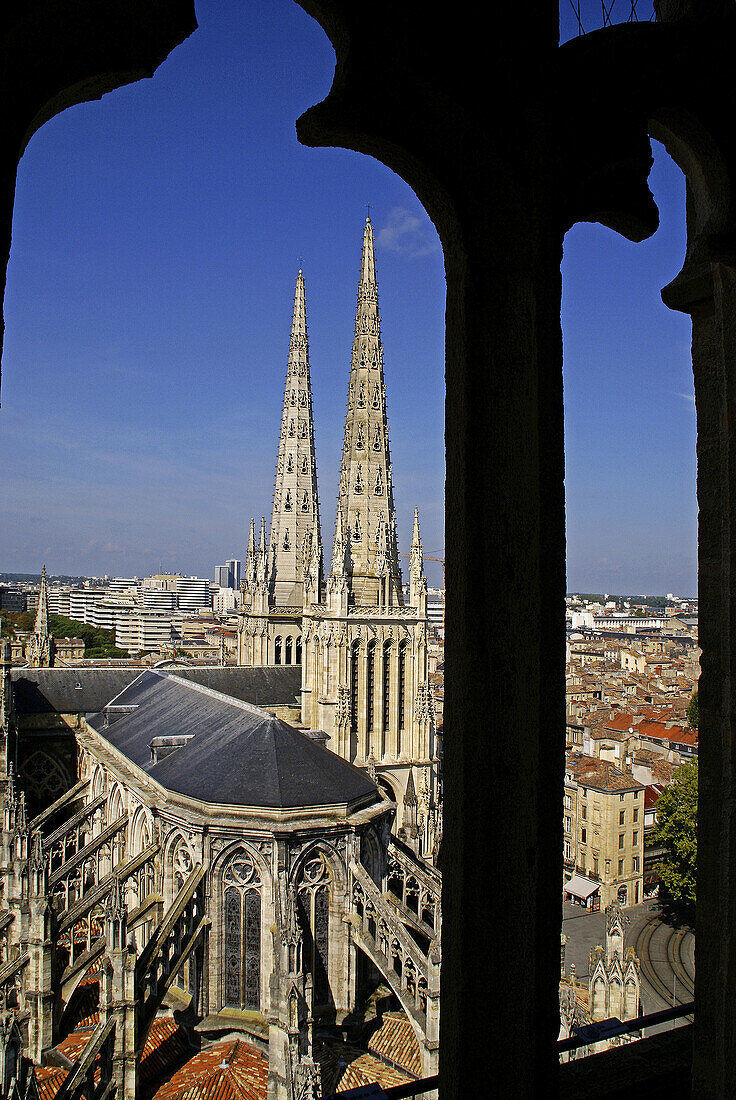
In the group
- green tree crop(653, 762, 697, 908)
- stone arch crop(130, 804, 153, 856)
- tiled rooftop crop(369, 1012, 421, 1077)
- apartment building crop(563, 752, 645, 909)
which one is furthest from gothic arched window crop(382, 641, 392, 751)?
tiled rooftop crop(369, 1012, 421, 1077)

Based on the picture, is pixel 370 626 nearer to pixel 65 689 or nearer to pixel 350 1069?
pixel 65 689

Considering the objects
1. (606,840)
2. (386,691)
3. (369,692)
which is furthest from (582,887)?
(369,692)

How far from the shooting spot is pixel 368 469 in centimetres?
2802

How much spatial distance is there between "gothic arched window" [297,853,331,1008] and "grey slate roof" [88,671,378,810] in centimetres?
121

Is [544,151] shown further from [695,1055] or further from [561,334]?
[695,1055]

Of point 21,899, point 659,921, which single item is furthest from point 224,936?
point 659,921

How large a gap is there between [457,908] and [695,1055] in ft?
3.64

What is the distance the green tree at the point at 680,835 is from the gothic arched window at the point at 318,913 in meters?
15.9

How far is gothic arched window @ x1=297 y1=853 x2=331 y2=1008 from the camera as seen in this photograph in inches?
553

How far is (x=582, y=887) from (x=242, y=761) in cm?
2008

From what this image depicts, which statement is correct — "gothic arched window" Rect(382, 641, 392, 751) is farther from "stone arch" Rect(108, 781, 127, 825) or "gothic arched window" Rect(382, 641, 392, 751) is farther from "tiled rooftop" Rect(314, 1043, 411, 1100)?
"tiled rooftop" Rect(314, 1043, 411, 1100)

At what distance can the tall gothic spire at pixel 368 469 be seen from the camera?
2725 centimetres

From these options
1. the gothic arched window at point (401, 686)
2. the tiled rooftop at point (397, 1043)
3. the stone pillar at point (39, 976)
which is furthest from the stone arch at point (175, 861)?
the gothic arched window at point (401, 686)

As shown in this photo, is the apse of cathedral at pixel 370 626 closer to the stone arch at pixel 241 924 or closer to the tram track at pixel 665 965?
the tram track at pixel 665 965
